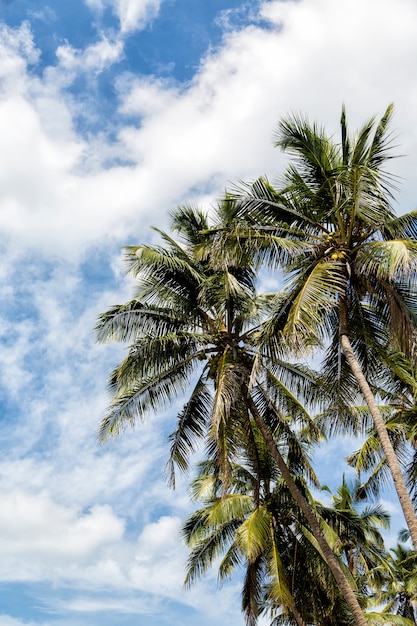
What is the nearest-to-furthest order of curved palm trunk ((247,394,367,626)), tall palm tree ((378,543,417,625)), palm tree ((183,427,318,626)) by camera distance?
curved palm trunk ((247,394,367,626)) < palm tree ((183,427,318,626)) < tall palm tree ((378,543,417,625))

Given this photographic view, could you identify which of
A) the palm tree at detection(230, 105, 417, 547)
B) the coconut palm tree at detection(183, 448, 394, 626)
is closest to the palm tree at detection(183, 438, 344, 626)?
the coconut palm tree at detection(183, 448, 394, 626)

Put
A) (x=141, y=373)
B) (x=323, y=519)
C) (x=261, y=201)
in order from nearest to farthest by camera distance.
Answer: (x=261, y=201) → (x=141, y=373) → (x=323, y=519)

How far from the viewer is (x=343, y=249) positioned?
14.4 meters

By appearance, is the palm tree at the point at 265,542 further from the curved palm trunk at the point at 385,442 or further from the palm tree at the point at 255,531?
the curved palm trunk at the point at 385,442

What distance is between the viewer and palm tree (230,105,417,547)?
44.5 feet

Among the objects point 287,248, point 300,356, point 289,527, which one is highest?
point 287,248

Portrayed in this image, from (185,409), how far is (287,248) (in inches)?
211

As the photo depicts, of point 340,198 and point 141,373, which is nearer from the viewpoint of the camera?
point 340,198

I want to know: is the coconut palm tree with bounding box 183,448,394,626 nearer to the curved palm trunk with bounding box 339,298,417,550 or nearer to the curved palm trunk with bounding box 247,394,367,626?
the curved palm trunk with bounding box 247,394,367,626

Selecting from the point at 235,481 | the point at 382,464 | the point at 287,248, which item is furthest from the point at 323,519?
the point at 287,248

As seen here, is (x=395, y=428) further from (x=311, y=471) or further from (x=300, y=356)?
(x=300, y=356)

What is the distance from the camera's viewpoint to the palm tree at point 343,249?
13570mm

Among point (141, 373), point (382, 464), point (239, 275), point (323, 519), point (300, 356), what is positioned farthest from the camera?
point (382, 464)

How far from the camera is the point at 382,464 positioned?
23625 mm
